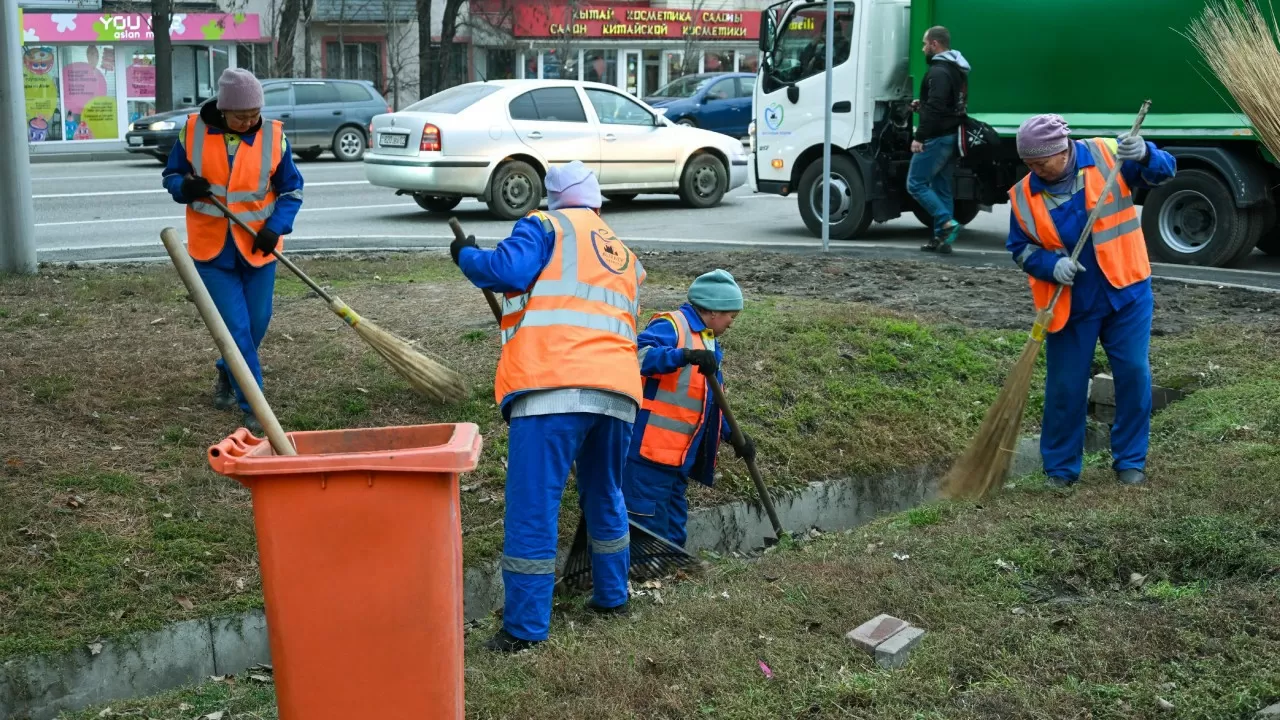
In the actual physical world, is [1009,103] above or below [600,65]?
below

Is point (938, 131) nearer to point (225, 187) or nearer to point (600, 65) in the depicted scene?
point (225, 187)

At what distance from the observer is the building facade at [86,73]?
31172 mm

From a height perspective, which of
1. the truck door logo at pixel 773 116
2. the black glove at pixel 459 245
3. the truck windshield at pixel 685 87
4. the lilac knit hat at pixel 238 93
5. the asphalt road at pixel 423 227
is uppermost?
the truck windshield at pixel 685 87

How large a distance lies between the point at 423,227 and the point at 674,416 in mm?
9793

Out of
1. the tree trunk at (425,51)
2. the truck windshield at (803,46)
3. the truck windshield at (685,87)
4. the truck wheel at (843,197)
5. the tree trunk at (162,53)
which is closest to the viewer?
the truck wheel at (843,197)

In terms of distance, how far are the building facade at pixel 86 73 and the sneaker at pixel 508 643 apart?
93.1 feet

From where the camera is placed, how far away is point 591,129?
53.8 ft

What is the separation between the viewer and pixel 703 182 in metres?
17.6

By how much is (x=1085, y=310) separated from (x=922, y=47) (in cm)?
781

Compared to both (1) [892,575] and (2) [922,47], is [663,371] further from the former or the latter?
(2) [922,47]

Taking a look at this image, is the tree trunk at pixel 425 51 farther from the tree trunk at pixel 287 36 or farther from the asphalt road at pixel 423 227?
the asphalt road at pixel 423 227

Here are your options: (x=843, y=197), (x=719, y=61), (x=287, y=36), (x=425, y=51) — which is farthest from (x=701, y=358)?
(x=719, y=61)

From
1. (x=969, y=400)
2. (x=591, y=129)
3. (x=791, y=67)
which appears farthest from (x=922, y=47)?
(x=969, y=400)

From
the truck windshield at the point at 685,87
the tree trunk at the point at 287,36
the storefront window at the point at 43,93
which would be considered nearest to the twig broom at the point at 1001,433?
the truck windshield at the point at 685,87
